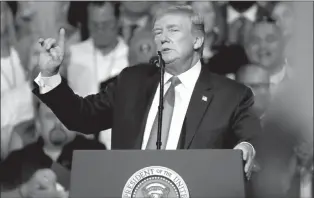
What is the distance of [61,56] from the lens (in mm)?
1722

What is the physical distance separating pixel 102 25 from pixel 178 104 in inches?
83.4

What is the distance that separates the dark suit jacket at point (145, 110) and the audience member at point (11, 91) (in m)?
1.88

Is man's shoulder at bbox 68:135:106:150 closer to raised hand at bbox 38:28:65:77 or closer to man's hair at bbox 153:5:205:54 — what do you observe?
man's hair at bbox 153:5:205:54

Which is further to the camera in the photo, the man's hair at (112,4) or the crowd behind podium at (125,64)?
the man's hair at (112,4)

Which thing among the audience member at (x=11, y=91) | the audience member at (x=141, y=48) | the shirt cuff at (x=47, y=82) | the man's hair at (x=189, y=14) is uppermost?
the man's hair at (x=189, y=14)

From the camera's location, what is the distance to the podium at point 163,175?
141 cm

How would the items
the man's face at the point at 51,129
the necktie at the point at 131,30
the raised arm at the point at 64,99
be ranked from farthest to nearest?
the necktie at the point at 131,30 < the man's face at the point at 51,129 < the raised arm at the point at 64,99

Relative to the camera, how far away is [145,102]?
1.99 metres

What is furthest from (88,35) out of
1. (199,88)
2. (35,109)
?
(199,88)

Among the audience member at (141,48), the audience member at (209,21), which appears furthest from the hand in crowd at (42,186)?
the audience member at (209,21)

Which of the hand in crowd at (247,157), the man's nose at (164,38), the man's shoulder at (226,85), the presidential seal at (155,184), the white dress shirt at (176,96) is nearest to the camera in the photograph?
the presidential seal at (155,184)

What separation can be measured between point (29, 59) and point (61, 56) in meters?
2.31

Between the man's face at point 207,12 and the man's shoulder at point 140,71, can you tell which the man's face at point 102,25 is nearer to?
the man's face at point 207,12

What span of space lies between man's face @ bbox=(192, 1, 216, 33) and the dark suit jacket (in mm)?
1868
